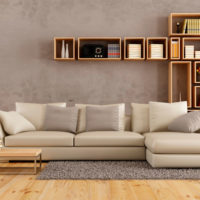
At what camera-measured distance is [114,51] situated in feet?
18.6

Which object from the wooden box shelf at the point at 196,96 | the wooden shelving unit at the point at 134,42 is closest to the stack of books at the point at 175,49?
the wooden shelving unit at the point at 134,42

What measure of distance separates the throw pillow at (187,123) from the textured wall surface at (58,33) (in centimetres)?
155

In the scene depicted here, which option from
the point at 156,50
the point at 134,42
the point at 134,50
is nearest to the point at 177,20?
the point at 156,50

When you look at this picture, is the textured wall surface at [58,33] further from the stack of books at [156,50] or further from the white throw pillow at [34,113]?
the white throw pillow at [34,113]

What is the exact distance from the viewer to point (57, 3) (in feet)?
19.2

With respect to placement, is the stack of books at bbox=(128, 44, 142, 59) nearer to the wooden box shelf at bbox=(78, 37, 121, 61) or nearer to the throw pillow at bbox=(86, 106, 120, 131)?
the wooden box shelf at bbox=(78, 37, 121, 61)

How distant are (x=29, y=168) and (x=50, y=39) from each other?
2.90 meters

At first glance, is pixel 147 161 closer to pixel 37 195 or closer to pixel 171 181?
pixel 171 181

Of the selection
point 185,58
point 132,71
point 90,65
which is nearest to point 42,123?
point 90,65

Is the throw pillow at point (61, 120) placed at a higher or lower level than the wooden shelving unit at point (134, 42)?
lower

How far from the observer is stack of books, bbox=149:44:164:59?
5.63 metres

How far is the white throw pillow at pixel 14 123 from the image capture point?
4223 millimetres

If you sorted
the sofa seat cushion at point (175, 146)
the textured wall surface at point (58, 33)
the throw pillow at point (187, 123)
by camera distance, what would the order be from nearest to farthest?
the sofa seat cushion at point (175, 146)
the throw pillow at point (187, 123)
the textured wall surface at point (58, 33)

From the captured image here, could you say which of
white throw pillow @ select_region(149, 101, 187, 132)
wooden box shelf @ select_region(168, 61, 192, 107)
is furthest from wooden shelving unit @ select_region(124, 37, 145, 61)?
white throw pillow @ select_region(149, 101, 187, 132)
